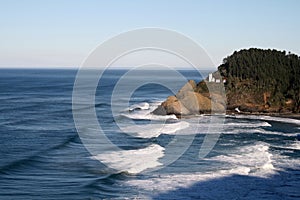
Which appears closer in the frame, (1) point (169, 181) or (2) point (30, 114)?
(1) point (169, 181)

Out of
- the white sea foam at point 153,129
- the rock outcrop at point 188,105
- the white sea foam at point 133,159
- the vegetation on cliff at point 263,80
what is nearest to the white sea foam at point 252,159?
the white sea foam at point 133,159

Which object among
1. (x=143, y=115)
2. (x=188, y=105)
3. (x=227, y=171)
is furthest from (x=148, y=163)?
(x=188, y=105)

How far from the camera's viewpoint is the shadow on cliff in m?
21.2

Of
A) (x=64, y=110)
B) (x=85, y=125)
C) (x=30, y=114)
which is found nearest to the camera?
(x=85, y=125)

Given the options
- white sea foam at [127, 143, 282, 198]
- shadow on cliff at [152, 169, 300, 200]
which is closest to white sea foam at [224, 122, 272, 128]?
white sea foam at [127, 143, 282, 198]

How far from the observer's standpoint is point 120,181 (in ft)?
78.0

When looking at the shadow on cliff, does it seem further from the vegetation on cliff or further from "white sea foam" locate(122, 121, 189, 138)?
the vegetation on cliff

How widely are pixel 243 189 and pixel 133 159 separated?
8.85 metres

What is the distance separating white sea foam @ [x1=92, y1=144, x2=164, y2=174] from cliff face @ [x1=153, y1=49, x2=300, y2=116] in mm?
22220

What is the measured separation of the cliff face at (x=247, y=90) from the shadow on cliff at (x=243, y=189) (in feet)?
97.3

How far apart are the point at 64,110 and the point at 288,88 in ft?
99.8

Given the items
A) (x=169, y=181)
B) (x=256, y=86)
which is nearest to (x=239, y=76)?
(x=256, y=86)

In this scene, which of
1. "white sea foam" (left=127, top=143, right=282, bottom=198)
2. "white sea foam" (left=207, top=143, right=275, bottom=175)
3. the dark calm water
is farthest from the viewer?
"white sea foam" (left=207, top=143, right=275, bottom=175)

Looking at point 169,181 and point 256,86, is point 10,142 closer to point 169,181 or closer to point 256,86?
point 169,181
